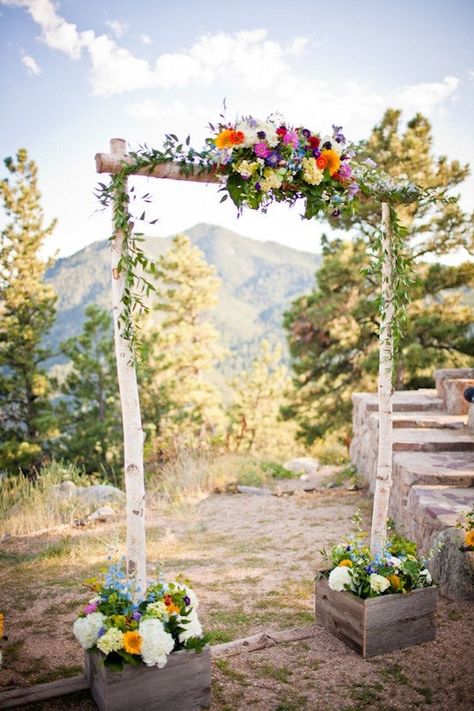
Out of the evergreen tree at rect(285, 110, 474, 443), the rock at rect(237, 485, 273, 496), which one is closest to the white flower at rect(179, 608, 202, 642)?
the rock at rect(237, 485, 273, 496)

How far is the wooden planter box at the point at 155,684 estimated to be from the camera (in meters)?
2.48

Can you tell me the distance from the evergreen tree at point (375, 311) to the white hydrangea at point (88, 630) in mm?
9929

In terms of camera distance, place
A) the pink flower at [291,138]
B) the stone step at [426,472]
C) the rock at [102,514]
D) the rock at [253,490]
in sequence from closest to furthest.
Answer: the pink flower at [291,138] → the stone step at [426,472] → the rock at [102,514] → the rock at [253,490]

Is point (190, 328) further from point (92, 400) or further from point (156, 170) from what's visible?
point (156, 170)

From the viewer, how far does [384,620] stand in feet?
10.4

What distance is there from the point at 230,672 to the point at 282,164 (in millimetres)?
3000

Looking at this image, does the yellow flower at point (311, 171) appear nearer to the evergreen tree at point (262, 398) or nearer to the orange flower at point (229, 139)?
the orange flower at point (229, 139)

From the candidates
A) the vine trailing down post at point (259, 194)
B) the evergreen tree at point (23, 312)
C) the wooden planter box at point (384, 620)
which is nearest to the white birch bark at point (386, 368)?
the vine trailing down post at point (259, 194)

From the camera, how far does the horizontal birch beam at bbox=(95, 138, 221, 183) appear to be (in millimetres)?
2875

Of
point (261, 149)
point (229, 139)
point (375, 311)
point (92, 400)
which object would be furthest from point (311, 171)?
A: point (92, 400)

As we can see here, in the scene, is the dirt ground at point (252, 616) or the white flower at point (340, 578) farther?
the white flower at point (340, 578)

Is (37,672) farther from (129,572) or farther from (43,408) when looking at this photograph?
(43,408)

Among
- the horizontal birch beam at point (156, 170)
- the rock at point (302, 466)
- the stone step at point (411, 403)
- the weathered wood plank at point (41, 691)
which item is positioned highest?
the horizontal birch beam at point (156, 170)

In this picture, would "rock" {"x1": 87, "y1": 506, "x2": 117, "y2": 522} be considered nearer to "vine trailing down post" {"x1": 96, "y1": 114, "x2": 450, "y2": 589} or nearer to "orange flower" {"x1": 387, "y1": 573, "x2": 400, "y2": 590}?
"vine trailing down post" {"x1": 96, "y1": 114, "x2": 450, "y2": 589}
